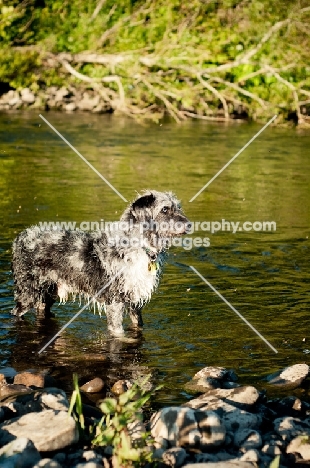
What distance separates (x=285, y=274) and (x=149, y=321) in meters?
2.58

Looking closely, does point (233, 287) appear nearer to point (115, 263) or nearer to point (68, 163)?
point (115, 263)

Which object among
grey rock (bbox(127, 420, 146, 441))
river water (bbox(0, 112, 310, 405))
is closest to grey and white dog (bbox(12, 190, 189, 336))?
river water (bbox(0, 112, 310, 405))

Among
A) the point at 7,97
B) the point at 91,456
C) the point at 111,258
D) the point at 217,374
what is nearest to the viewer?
the point at 91,456

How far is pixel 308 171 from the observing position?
1872 centimetres

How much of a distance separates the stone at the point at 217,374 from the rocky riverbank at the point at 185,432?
1.73 ft

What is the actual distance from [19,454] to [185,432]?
119 centimetres

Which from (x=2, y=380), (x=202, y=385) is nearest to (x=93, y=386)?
(x=2, y=380)

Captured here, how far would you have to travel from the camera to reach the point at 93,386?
23.3 ft

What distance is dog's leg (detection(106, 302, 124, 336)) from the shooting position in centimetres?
847

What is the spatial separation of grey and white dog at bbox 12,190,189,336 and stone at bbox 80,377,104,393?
134 cm

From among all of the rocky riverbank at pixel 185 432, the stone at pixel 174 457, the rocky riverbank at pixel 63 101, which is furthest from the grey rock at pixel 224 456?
the rocky riverbank at pixel 63 101

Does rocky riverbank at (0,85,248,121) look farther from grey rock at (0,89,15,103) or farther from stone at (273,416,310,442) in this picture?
stone at (273,416,310,442)

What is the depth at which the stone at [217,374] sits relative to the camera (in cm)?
720

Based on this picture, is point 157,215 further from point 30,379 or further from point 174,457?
point 174,457
